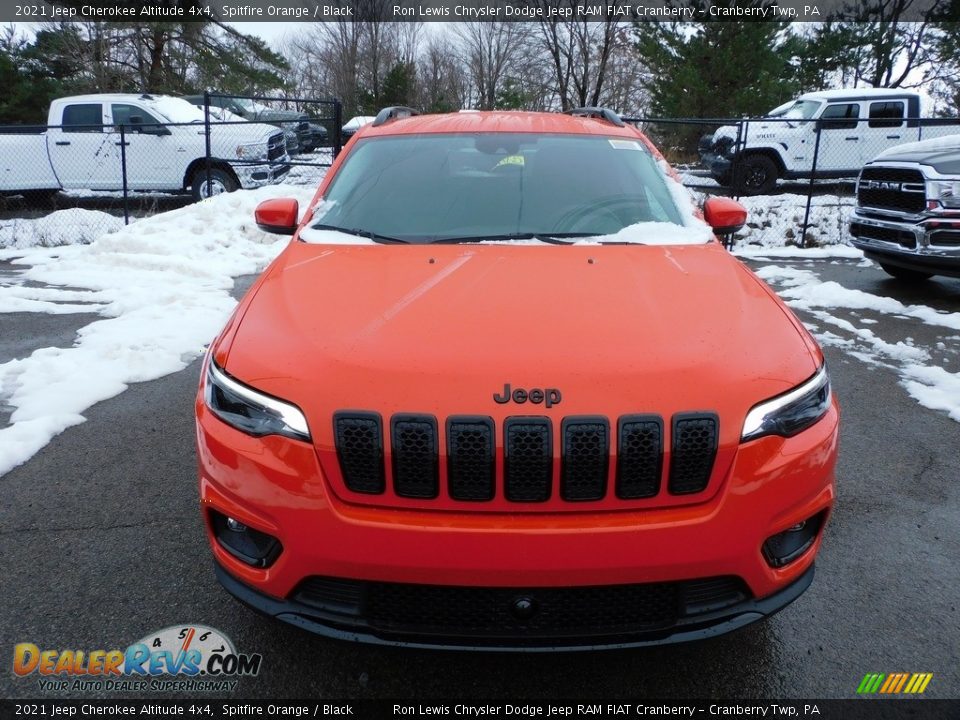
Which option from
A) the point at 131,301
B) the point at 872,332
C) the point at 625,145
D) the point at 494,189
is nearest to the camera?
the point at 494,189

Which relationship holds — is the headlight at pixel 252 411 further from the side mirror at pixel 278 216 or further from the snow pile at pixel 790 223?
the snow pile at pixel 790 223

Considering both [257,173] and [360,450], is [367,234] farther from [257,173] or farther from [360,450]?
[257,173]

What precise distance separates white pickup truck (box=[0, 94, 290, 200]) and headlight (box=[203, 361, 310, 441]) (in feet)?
36.8

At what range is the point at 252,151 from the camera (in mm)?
12828

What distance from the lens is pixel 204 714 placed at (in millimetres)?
2039

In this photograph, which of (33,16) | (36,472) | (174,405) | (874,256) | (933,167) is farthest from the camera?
(33,16)

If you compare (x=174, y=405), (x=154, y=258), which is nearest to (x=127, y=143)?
(x=154, y=258)

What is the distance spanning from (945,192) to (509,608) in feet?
24.1

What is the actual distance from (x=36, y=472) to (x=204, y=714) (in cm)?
205

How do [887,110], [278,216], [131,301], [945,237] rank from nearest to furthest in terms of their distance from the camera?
[278,216], [131,301], [945,237], [887,110]

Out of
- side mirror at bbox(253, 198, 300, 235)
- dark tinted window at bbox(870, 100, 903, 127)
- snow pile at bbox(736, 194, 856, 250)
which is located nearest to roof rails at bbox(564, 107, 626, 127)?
side mirror at bbox(253, 198, 300, 235)

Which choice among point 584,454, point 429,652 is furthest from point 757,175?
point 429,652

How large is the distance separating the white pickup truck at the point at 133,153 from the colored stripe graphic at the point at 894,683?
39.8ft

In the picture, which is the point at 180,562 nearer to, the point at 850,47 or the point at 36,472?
the point at 36,472
